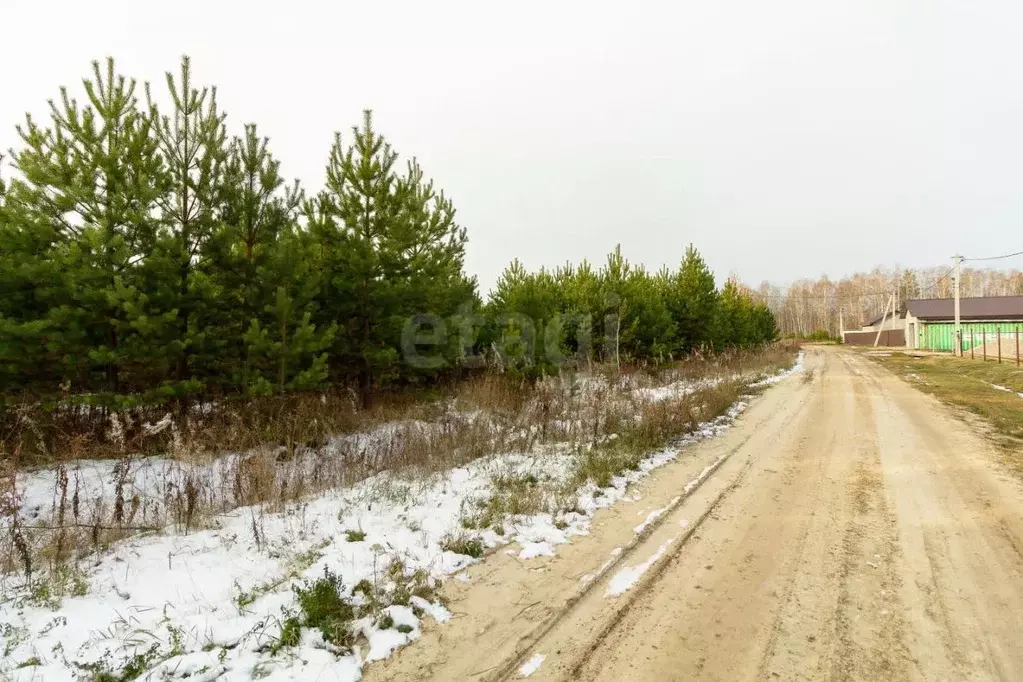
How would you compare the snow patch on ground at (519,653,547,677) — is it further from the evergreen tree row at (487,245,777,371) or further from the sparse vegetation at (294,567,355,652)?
the evergreen tree row at (487,245,777,371)

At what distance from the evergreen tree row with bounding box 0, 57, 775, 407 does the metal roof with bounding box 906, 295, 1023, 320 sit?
56.3m

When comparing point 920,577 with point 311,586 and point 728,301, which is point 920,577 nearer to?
point 311,586

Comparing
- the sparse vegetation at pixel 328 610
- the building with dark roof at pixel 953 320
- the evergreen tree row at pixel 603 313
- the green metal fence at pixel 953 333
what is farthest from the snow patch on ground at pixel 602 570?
the building with dark roof at pixel 953 320

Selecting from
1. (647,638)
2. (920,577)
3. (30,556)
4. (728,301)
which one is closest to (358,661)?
(647,638)

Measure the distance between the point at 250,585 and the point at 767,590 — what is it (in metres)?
3.89

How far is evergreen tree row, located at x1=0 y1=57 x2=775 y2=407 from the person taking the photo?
7816mm

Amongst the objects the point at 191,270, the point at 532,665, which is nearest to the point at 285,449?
the point at 191,270

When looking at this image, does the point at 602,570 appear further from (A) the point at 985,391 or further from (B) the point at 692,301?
(B) the point at 692,301

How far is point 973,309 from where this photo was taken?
48.4 metres

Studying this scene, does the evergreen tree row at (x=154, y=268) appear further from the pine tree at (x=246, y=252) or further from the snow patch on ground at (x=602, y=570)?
the snow patch on ground at (x=602, y=570)

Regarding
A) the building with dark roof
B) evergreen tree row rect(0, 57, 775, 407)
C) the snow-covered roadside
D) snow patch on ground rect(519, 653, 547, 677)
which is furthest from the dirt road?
the building with dark roof

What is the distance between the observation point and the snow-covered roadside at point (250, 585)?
2.90 metres

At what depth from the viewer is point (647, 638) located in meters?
3.10

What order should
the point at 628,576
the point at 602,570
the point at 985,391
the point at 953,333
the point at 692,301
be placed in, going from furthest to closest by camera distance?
the point at 953,333 < the point at 692,301 < the point at 985,391 < the point at 602,570 < the point at 628,576
